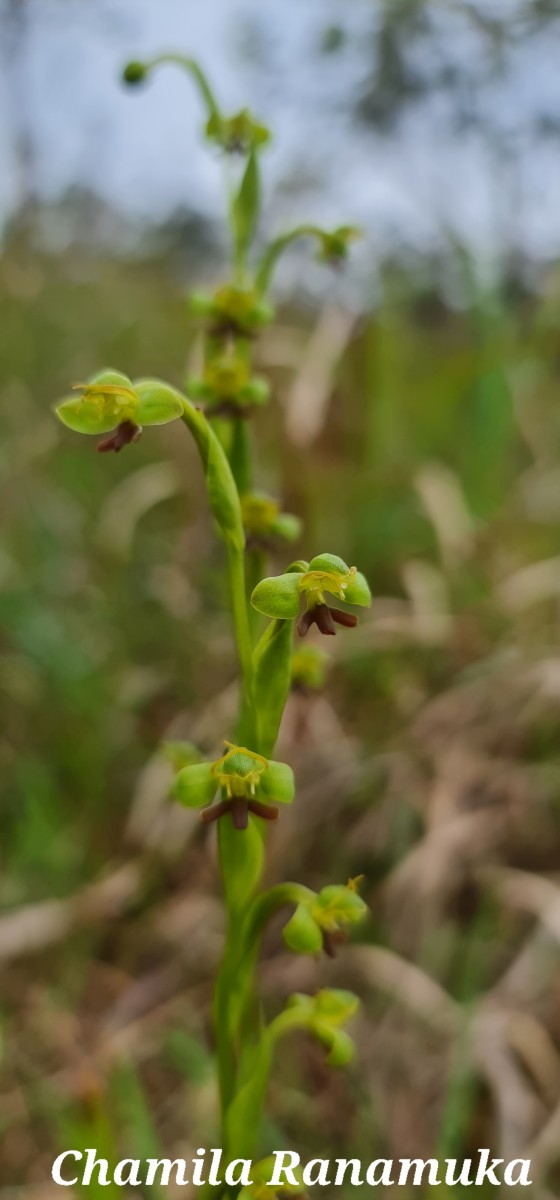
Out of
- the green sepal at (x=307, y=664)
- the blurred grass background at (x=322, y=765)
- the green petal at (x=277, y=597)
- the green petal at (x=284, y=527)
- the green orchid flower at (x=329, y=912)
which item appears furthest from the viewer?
the blurred grass background at (x=322, y=765)

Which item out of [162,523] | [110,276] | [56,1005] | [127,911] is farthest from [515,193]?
[56,1005]

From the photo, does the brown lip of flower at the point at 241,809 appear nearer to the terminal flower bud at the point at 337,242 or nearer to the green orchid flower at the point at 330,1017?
the green orchid flower at the point at 330,1017

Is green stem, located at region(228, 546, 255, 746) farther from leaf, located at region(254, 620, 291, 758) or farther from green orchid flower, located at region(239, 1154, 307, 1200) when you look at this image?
green orchid flower, located at region(239, 1154, 307, 1200)

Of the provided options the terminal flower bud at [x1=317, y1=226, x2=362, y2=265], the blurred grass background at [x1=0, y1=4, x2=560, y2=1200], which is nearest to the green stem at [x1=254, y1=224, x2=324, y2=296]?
the terminal flower bud at [x1=317, y1=226, x2=362, y2=265]

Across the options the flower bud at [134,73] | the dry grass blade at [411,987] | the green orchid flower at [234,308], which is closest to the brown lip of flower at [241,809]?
the green orchid flower at [234,308]

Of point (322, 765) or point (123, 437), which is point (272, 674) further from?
point (322, 765)
